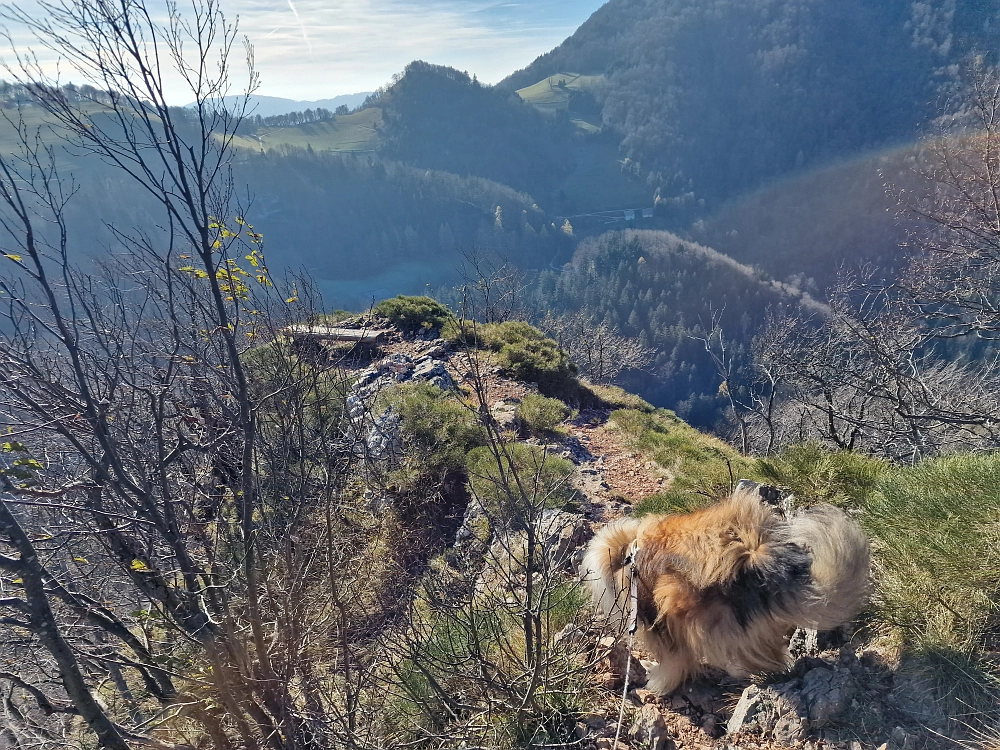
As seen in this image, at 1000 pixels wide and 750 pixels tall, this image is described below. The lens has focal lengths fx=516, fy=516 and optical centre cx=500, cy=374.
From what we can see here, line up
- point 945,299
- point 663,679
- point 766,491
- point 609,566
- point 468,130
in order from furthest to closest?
1. point 468,130
2. point 945,299
3. point 766,491
4. point 609,566
5. point 663,679

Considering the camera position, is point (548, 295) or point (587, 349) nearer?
point (587, 349)

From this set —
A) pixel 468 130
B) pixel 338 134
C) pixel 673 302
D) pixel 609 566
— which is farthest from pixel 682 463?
pixel 468 130

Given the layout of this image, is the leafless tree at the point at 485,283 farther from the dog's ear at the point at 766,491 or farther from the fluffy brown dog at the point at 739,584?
the dog's ear at the point at 766,491

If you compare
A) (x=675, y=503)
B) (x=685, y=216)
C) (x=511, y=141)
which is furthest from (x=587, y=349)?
(x=511, y=141)

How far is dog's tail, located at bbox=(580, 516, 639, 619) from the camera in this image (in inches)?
111

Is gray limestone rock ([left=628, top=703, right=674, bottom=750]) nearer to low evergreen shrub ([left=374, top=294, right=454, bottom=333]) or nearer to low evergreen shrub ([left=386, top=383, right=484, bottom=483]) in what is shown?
low evergreen shrub ([left=386, top=383, right=484, bottom=483])

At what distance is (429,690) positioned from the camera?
3.15m

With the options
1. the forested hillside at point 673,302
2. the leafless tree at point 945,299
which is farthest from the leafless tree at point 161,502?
the forested hillside at point 673,302

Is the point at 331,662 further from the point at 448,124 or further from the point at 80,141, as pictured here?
the point at 448,124

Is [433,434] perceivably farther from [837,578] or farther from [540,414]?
[837,578]

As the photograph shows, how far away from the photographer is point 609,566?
288 centimetres

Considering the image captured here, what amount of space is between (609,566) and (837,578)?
1.08m

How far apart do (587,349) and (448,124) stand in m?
129

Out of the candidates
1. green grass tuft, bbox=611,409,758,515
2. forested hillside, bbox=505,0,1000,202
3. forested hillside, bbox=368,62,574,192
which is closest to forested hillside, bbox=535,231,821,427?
green grass tuft, bbox=611,409,758,515
